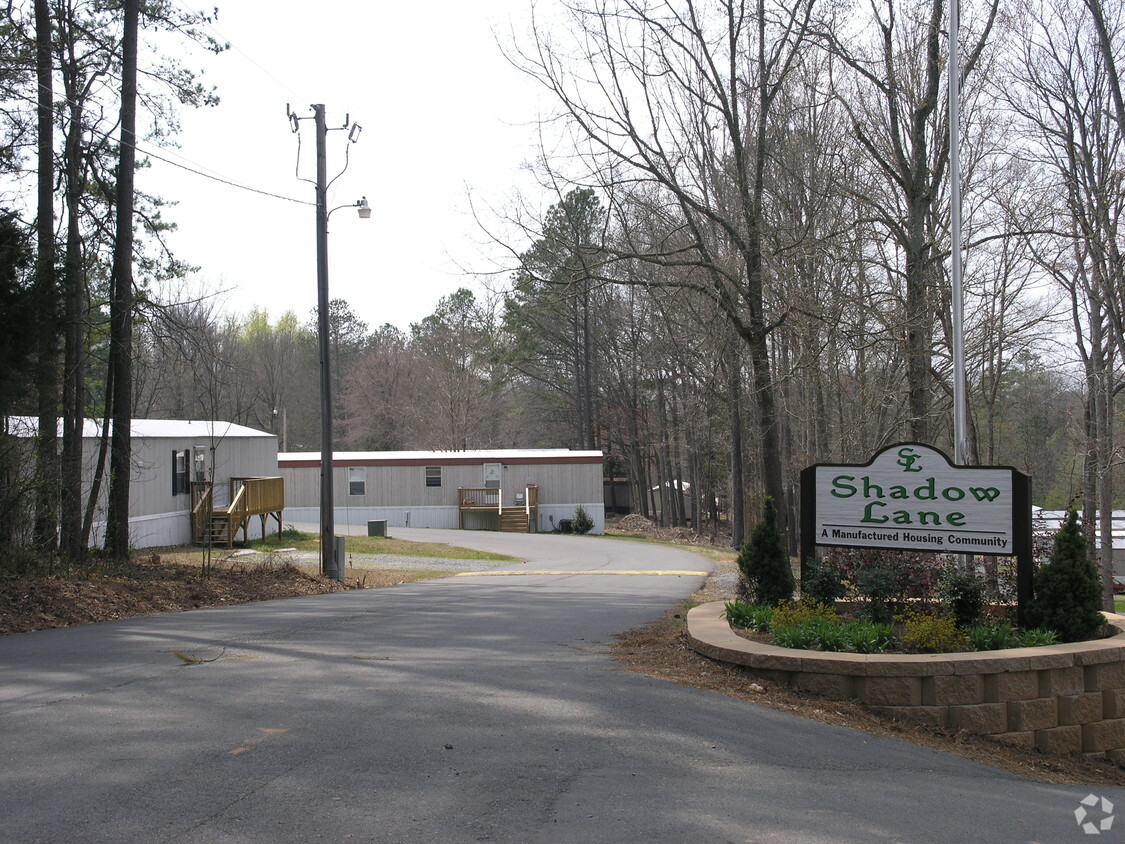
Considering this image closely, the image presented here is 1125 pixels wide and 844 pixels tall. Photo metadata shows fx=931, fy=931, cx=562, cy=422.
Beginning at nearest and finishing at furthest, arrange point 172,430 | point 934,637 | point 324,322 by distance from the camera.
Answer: point 934,637 < point 324,322 < point 172,430

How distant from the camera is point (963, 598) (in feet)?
26.4

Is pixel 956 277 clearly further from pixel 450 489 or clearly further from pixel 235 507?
pixel 450 489

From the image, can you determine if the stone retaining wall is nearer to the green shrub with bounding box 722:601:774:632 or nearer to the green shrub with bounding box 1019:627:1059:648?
the green shrub with bounding box 1019:627:1059:648

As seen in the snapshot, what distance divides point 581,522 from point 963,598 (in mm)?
32160

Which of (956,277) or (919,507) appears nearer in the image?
(919,507)

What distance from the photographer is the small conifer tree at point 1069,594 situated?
24.8ft

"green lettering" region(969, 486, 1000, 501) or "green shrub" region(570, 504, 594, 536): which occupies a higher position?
"green lettering" region(969, 486, 1000, 501)

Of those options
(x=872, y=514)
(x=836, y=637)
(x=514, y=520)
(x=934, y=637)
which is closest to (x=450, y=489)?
(x=514, y=520)

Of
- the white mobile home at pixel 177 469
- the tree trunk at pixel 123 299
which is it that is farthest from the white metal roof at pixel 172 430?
the tree trunk at pixel 123 299

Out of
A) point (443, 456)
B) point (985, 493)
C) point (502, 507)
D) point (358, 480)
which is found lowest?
point (502, 507)

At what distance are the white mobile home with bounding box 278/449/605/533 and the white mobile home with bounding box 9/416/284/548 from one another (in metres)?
10.3

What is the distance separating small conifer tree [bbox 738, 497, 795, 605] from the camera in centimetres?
902

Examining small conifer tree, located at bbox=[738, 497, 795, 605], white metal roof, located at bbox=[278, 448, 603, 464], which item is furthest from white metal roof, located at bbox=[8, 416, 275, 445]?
small conifer tree, located at bbox=[738, 497, 795, 605]

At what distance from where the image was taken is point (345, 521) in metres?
39.2
